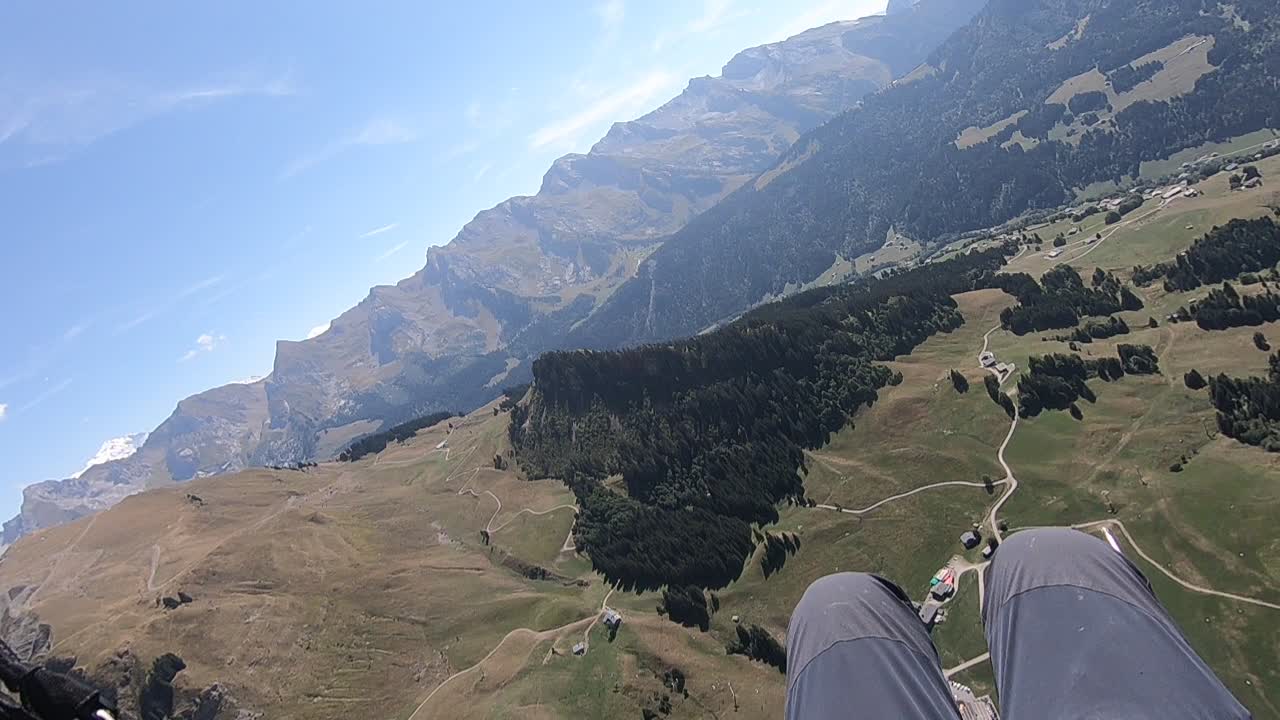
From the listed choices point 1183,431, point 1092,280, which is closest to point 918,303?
point 1092,280

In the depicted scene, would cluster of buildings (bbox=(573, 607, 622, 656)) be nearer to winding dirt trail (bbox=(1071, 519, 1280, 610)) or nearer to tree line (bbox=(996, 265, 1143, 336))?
winding dirt trail (bbox=(1071, 519, 1280, 610))

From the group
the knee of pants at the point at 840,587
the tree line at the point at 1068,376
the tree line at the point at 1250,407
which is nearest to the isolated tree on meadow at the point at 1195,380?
the tree line at the point at 1250,407

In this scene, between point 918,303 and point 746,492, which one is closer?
point 746,492

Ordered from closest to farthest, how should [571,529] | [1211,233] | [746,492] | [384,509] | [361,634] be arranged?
[361,634], [746,492], [571,529], [1211,233], [384,509]

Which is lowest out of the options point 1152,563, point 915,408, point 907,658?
point 1152,563

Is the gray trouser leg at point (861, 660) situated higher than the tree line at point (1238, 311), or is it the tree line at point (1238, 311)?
the gray trouser leg at point (861, 660)

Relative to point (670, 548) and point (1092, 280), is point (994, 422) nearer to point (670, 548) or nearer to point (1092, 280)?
point (670, 548)

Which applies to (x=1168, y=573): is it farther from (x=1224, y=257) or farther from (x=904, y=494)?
(x=1224, y=257)

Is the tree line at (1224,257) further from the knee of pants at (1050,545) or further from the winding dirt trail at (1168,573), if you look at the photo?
the knee of pants at (1050,545)
